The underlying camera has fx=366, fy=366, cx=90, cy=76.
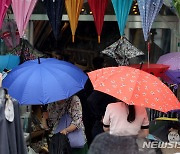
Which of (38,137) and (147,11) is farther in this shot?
(38,137)

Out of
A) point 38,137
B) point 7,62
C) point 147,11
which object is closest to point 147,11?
point 147,11

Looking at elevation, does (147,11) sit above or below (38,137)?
above

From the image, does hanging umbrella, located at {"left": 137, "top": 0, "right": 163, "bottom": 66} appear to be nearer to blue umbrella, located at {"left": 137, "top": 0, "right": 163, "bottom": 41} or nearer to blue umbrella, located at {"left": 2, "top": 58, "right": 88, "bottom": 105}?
blue umbrella, located at {"left": 137, "top": 0, "right": 163, "bottom": 41}

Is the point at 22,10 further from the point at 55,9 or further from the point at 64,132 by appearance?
the point at 64,132

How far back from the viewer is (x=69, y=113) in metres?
4.31

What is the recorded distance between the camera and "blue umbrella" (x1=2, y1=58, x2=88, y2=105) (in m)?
4.03

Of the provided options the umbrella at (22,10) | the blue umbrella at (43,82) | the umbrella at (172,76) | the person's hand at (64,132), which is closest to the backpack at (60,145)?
the person's hand at (64,132)

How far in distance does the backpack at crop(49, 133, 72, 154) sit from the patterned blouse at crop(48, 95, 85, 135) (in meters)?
0.21

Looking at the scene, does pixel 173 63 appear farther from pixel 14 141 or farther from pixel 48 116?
pixel 14 141

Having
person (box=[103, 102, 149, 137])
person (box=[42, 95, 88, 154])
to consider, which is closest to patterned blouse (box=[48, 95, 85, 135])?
person (box=[42, 95, 88, 154])

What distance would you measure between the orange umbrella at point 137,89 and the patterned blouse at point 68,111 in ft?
1.76

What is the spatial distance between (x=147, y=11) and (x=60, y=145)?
81.3 inches

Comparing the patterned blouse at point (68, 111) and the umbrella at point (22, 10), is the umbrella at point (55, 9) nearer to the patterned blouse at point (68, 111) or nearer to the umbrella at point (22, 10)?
the umbrella at point (22, 10)

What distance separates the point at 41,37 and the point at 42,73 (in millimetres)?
3344
